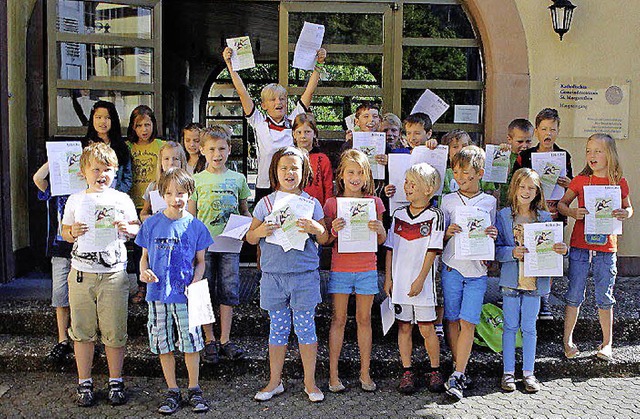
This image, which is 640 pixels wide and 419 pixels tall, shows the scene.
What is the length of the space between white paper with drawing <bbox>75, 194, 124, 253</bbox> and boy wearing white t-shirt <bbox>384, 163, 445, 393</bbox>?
5.90ft

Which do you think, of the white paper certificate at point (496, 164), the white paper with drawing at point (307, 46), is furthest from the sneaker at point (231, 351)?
the white paper with drawing at point (307, 46)

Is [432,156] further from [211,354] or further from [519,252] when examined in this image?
[211,354]

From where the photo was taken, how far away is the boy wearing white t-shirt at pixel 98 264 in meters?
4.45

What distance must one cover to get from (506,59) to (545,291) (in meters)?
2.76

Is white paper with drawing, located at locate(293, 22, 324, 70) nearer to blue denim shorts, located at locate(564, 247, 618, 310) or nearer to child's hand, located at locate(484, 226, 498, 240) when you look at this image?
child's hand, located at locate(484, 226, 498, 240)

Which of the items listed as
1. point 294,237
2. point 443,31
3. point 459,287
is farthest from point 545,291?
point 443,31

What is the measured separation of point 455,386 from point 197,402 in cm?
167

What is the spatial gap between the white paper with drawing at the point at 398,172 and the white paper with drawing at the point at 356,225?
0.55 meters

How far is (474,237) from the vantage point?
4.61 m

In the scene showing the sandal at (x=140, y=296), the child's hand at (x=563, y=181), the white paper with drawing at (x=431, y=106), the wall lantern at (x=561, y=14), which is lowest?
the sandal at (x=140, y=296)

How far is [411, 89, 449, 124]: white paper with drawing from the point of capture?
6.81m

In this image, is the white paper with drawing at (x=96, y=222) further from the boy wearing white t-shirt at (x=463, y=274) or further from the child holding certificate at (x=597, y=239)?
the child holding certificate at (x=597, y=239)

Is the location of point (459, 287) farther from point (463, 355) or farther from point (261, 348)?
point (261, 348)

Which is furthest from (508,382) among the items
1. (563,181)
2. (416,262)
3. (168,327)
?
(168,327)
